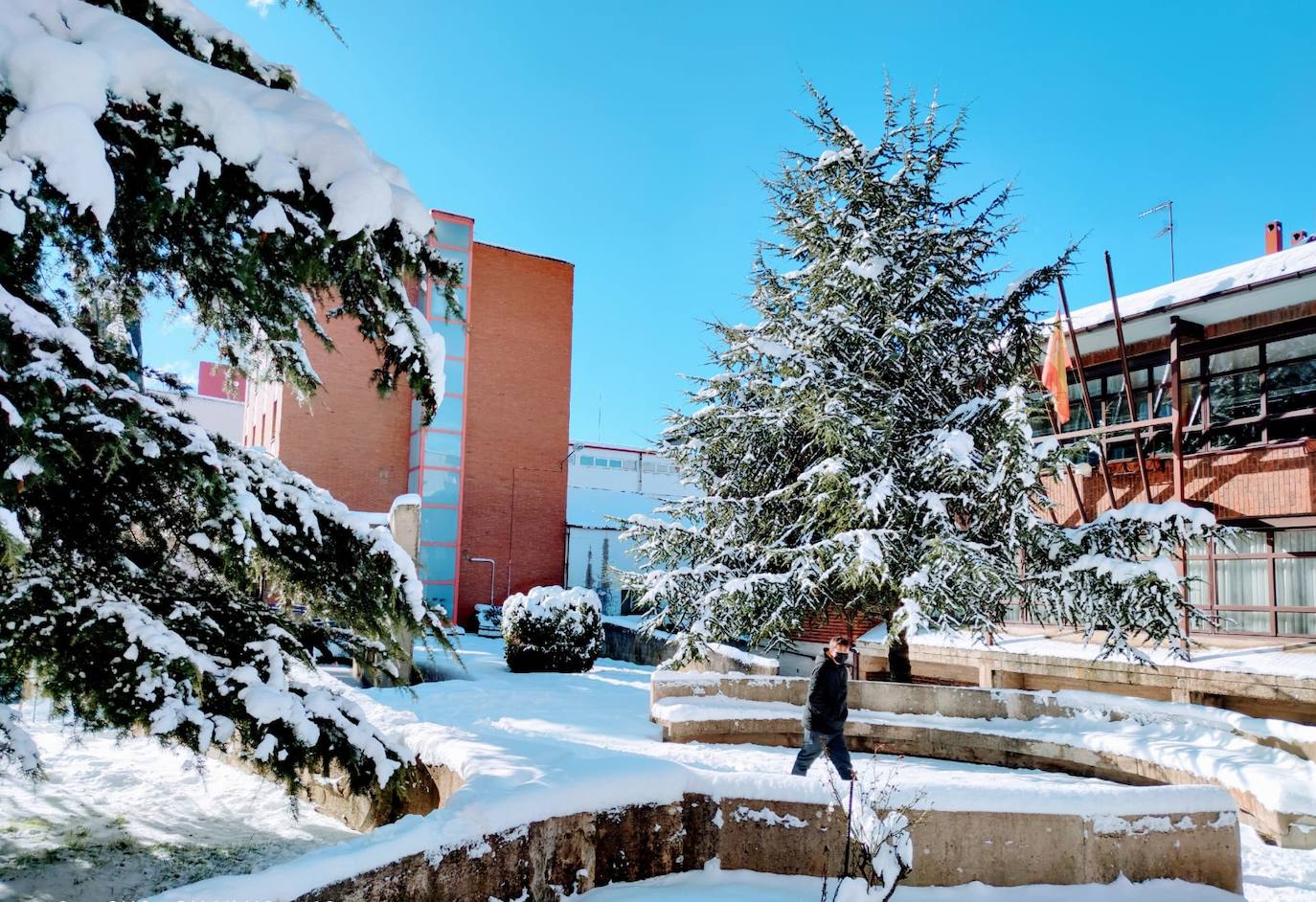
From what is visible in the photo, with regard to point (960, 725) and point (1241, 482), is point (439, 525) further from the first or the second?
point (1241, 482)

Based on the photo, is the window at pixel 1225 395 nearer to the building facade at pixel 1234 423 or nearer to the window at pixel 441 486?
the building facade at pixel 1234 423

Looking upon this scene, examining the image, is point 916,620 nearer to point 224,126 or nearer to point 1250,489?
point 1250,489

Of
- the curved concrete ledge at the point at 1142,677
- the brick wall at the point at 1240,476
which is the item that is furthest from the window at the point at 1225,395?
the curved concrete ledge at the point at 1142,677

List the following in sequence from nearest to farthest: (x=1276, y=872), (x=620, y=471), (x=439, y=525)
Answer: (x=1276, y=872)
(x=439, y=525)
(x=620, y=471)

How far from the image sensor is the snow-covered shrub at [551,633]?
16453mm

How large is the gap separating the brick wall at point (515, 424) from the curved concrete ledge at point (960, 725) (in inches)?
731

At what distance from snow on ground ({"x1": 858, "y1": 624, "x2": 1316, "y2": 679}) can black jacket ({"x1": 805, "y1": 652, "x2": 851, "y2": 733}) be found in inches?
162

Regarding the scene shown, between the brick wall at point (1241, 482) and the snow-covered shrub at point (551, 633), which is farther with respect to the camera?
the snow-covered shrub at point (551, 633)

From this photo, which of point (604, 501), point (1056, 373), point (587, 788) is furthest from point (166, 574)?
point (604, 501)

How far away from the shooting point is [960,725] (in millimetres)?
10281

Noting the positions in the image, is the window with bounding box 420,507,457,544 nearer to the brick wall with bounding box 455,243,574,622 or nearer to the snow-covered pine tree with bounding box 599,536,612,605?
the brick wall with bounding box 455,243,574,622

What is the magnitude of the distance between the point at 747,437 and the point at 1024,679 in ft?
20.1

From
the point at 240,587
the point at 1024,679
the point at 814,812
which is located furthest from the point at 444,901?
the point at 1024,679

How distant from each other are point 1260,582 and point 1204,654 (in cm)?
161
